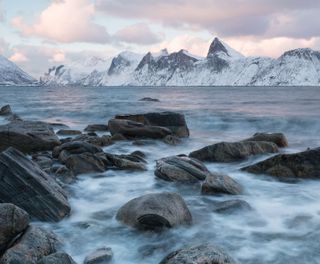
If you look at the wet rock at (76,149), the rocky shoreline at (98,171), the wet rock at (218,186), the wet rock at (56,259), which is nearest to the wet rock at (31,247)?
the rocky shoreline at (98,171)

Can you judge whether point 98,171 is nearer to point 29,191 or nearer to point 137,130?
point 29,191

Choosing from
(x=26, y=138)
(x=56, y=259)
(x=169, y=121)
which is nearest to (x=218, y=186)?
(x=56, y=259)

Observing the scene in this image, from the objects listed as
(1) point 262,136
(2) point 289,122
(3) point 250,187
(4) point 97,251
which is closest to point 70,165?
(3) point 250,187

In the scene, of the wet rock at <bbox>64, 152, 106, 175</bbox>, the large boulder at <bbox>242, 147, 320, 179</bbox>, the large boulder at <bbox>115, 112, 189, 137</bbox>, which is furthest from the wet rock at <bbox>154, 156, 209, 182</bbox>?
the large boulder at <bbox>115, 112, 189, 137</bbox>

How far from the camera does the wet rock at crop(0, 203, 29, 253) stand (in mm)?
7328

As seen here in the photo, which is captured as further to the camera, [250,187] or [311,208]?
[250,187]

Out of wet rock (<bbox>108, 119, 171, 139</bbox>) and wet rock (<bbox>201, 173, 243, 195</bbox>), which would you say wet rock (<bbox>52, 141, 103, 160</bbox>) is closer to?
wet rock (<bbox>201, 173, 243, 195</bbox>)

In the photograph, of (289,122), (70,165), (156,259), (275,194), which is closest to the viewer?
(156,259)

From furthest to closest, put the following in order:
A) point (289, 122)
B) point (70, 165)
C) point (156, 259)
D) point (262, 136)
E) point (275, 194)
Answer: point (289, 122), point (262, 136), point (70, 165), point (275, 194), point (156, 259)

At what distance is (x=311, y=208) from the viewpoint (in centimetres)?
1066

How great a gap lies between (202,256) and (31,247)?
268cm

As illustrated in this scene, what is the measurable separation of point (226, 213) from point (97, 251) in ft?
10.7

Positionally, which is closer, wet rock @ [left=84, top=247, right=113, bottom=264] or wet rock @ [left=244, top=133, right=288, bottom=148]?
wet rock @ [left=84, top=247, right=113, bottom=264]

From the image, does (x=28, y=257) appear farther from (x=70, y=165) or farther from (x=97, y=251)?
(x=70, y=165)
